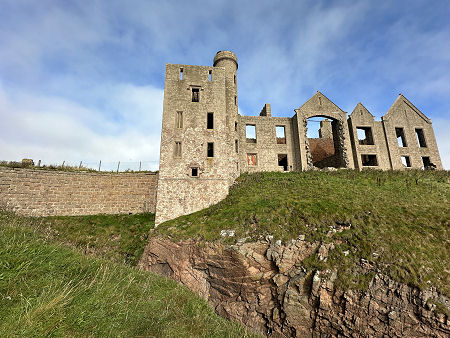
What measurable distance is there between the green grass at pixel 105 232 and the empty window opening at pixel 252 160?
14.0 meters

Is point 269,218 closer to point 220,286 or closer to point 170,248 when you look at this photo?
point 220,286

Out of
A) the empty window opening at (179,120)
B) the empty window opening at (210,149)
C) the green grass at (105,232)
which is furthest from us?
the empty window opening at (210,149)

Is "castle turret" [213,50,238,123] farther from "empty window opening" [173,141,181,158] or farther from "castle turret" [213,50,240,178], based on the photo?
"empty window opening" [173,141,181,158]

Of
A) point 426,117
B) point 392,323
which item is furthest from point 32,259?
point 426,117

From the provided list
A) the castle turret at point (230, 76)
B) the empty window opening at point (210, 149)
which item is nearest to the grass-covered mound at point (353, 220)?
the empty window opening at point (210, 149)

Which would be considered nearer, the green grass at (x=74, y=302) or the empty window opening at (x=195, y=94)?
the green grass at (x=74, y=302)

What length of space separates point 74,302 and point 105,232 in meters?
17.0

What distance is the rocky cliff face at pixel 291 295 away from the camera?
9.73 m

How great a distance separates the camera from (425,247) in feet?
37.7

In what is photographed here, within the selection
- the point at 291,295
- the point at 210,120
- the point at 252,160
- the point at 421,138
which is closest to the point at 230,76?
the point at 210,120

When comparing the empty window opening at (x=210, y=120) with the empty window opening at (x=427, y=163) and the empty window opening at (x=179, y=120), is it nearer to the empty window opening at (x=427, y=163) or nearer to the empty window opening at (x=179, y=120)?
the empty window opening at (x=179, y=120)

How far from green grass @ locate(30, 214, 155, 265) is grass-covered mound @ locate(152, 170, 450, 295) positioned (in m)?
2.66

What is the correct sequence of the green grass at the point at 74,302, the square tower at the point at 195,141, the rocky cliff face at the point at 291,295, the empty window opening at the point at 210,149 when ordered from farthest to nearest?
1. the empty window opening at the point at 210,149
2. the square tower at the point at 195,141
3. the rocky cliff face at the point at 291,295
4. the green grass at the point at 74,302

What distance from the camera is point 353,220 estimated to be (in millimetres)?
13891
